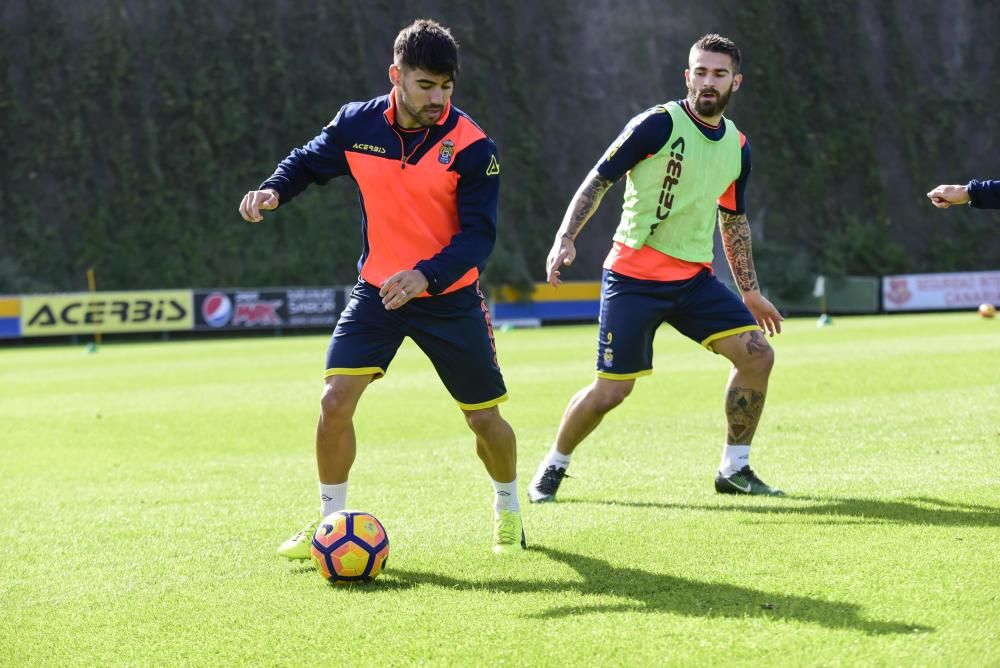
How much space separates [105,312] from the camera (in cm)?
3578

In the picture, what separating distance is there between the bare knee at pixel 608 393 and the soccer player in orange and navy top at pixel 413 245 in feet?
4.70

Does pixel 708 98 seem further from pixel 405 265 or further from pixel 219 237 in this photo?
pixel 219 237

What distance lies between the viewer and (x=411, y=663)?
12.7 ft

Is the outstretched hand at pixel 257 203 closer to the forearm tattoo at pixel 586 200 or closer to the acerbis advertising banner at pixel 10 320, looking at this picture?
the forearm tattoo at pixel 586 200

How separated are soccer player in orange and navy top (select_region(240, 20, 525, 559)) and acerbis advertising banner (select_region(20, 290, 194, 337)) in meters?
31.6

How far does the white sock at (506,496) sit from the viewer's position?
584 centimetres

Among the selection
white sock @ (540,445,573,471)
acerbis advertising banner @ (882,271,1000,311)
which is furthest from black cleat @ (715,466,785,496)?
acerbis advertising banner @ (882,271,1000,311)

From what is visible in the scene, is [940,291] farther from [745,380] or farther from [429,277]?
[429,277]

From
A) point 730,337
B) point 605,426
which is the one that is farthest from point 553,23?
point 730,337

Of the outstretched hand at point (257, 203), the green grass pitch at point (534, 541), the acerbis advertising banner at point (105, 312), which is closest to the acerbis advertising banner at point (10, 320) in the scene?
the acerbis advertising banner at point (105, 312)

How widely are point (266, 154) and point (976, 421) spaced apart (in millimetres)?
39869

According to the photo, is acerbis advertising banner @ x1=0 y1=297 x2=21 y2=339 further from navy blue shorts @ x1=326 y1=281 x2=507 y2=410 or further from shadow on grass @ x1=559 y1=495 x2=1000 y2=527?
navy blue shorts @ x1=326 y1=281 x2=507 y2=410

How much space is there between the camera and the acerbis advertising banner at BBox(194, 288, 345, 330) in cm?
3691

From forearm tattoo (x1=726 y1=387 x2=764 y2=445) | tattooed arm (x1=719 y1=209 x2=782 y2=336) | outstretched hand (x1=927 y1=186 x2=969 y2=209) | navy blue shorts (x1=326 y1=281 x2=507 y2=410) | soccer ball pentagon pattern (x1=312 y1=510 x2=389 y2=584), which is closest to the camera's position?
soccer ball pentagon pattern (x1=312 y1=510 x2=389 y2=584)
